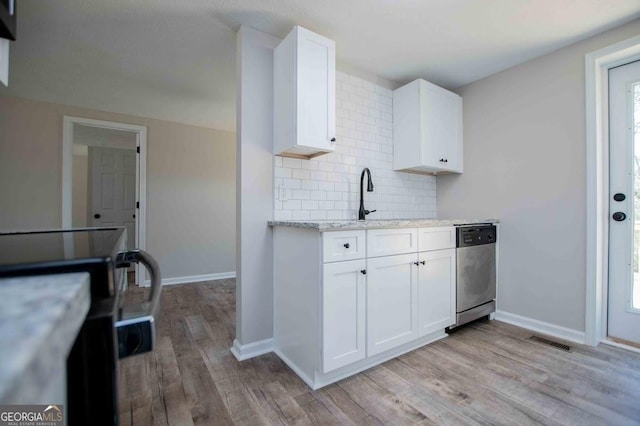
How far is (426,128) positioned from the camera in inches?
109

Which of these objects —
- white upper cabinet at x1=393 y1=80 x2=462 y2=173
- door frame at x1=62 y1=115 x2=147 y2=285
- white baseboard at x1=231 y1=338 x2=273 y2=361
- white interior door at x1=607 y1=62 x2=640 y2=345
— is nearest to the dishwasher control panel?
white upper cabinet at x1=393 y1=80 x2=462 y2=173

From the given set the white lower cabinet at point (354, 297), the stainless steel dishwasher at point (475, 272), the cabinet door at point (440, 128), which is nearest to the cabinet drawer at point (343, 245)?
the white lower cabinet at point (354, 297)

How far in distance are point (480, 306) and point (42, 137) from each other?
4.90 metres

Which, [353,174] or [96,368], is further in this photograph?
[353,174]

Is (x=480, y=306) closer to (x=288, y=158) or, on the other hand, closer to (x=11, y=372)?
(x=288, y=158)

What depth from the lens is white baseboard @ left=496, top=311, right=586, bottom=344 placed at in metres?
2.27

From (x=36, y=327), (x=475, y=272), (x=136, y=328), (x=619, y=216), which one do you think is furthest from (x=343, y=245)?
(x=619, y=216)

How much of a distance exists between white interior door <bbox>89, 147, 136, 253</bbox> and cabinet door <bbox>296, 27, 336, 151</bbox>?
143 inches

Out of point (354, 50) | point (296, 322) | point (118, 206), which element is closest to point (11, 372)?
point (296, 322)

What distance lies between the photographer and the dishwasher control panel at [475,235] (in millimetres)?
2453

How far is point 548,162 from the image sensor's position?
8.11 ft

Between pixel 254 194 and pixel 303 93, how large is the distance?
2.56 feet

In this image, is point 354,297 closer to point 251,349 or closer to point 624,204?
point 251,349

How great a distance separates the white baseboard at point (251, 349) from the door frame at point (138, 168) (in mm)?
2446
